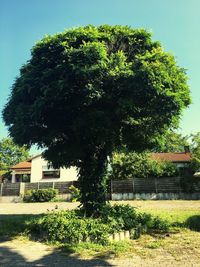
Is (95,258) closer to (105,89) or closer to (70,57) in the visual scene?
(105,89)

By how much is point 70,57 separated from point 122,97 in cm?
281

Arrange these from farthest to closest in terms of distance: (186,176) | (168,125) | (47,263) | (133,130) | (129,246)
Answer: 1. (186,176)
2. (133,130)
3. (168,125)
4. (129,246)
5. (47,263)

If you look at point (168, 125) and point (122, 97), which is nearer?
point (122, 97)

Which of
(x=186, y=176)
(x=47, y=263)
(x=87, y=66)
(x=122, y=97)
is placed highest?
(x=87, y=66)

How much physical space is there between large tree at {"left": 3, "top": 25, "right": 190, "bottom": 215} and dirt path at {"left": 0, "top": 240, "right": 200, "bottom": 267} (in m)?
4.65

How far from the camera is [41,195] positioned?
107ft

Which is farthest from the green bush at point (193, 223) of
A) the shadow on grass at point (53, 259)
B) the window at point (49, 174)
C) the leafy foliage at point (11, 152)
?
the leafy foliage at point (11, 152)

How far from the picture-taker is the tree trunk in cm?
1448

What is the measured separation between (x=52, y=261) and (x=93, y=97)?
6.69 metres

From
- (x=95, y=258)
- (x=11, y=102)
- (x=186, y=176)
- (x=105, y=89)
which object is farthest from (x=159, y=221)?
(x=186, y=176)

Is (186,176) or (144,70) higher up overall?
(144,70)

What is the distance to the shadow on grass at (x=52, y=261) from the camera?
8938mm

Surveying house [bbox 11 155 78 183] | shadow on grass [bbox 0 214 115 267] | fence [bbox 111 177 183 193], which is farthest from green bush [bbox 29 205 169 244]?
house [bbox 11 155 78 183]

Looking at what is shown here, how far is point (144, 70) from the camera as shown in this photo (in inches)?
499
